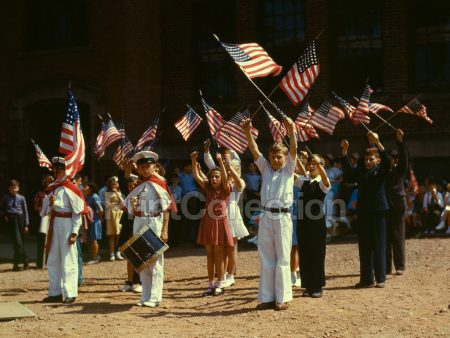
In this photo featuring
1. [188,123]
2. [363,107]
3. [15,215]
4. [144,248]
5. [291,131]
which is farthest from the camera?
[15,215]

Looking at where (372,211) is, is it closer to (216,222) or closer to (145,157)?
(216,222)

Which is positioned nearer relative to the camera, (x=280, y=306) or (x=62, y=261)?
(x=280, y=306)

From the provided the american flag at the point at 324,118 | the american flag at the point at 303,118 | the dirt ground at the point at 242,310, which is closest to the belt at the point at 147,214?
the dirt ground at the point at 242,310

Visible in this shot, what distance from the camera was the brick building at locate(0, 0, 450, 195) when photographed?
623 inches

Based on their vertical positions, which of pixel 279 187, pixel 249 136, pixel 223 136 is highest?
pixel 223 136

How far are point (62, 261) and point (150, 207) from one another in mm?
1374

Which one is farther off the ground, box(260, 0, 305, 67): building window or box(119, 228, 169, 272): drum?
box(260, 0, 305, 67): building window

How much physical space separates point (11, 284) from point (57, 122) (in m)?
8.66

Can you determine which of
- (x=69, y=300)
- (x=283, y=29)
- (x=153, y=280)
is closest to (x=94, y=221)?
(x=69, y=300)

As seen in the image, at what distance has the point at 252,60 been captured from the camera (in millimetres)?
9023

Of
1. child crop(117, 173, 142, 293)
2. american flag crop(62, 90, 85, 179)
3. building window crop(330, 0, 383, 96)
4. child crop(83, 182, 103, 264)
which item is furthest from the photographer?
building window crop(330, 0, 383, 96)

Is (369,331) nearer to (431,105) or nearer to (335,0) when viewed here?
(431,105)

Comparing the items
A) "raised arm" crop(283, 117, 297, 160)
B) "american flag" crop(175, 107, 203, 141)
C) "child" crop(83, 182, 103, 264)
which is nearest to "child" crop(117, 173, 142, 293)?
"american flag" crop(175, 107, 203, 141)

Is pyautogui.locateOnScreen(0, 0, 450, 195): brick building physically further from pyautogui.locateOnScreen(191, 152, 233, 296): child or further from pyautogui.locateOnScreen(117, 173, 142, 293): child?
pyautogui.locateOnScreen(191, 152, 233, 296): child
